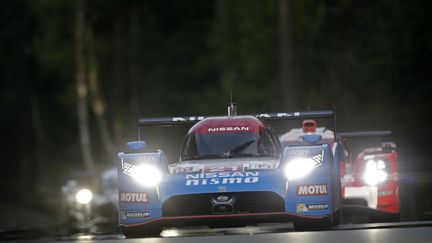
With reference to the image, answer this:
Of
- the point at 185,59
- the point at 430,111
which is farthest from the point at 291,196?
the point at 185,59

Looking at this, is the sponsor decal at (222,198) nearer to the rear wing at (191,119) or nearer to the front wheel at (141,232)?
the front wheel at (141,232)

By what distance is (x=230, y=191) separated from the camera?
48.5ft

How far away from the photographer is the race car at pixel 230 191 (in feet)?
48.7

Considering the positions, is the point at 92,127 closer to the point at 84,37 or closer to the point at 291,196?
the point at 84,37

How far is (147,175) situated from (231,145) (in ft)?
5.48

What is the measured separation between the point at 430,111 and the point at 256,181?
92.9 feet

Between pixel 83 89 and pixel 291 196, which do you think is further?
pixel 83 89

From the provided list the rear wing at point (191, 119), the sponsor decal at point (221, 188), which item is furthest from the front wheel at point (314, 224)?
the rear wing at point (191, 119)

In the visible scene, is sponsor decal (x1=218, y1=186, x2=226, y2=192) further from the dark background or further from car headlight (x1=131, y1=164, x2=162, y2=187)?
the dark background

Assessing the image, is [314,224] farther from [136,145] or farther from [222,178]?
[136,145]

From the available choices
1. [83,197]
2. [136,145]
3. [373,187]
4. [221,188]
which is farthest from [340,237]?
[83,197]

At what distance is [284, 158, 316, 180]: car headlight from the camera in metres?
15.0

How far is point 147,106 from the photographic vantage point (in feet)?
239

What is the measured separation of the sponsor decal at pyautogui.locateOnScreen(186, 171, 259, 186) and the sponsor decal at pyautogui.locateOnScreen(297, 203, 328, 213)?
1.87ft
